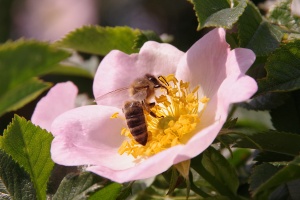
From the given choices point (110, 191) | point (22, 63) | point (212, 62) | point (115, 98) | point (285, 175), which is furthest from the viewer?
point (115, 98)

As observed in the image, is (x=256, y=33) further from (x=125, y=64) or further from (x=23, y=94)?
(x=23, y=94)

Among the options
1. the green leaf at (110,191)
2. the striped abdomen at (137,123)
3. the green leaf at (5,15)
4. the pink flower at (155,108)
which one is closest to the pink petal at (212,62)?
the pink flower at (155,108)

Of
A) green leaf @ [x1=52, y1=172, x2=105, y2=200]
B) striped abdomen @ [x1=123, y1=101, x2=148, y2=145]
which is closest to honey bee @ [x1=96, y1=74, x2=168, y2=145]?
striped abdomen @ [x1=123, y1=101, x2=148, y2=145]

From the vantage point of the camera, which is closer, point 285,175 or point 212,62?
point 285,175

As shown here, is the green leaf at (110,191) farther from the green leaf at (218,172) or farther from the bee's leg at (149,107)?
the bee's leg at (149,107)

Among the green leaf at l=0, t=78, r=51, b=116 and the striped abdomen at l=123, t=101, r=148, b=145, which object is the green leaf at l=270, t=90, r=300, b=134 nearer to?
the striped abdomen at l=123, t=101, r=148, b=145

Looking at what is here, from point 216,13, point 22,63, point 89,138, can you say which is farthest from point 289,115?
point 22,63
